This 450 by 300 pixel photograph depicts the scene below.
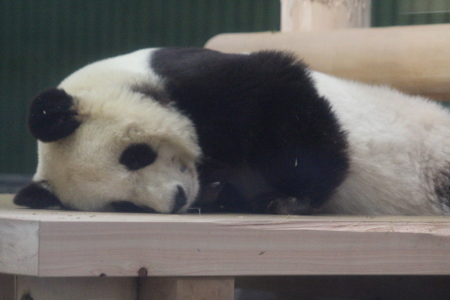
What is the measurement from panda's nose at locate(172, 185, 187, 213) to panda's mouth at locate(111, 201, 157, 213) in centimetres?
8

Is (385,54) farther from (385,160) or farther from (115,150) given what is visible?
(115,150)

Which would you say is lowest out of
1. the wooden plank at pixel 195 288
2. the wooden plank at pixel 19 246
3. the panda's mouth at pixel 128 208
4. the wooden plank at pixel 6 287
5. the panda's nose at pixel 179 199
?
the wooden plank at pixel 6 287

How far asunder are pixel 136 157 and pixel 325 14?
171 centimetres

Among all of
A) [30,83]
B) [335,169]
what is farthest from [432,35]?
[30,83]

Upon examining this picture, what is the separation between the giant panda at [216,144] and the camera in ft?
7.09

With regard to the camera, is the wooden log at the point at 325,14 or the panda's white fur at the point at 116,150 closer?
the panda's white fur at the point at 116,150

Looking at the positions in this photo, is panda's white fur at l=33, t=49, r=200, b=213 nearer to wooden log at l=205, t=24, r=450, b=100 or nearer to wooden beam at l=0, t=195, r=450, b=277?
wooden beam at l=0, t=195, r=450, b=277

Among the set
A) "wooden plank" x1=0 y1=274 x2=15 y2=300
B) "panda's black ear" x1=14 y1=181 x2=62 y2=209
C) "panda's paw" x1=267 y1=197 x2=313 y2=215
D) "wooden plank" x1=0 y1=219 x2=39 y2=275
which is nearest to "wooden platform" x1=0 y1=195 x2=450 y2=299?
"wooden plank" x1=0 y1=219 x2=39 y2=275

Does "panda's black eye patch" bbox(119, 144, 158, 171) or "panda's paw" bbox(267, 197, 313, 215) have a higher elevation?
"panda's black eye patch" bbox(119, 144, 158, 171)

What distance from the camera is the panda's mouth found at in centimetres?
217

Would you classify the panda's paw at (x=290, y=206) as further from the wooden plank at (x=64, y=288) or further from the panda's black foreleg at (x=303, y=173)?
the wooden plank at (x=64, y=288)

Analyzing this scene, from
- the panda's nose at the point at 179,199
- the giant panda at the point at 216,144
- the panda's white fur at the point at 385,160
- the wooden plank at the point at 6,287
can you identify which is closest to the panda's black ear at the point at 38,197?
the giant panda at the point at 216,144

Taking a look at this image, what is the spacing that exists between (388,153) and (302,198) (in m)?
0.49

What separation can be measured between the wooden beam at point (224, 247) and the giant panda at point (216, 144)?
19.9 inches
